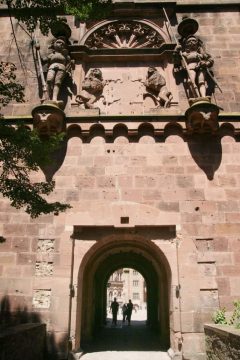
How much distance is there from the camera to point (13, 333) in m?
4.93

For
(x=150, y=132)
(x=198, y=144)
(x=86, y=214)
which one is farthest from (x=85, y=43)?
(x=86, y=214)

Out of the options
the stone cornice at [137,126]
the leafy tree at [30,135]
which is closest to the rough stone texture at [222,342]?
the leafy tree at [30,135]

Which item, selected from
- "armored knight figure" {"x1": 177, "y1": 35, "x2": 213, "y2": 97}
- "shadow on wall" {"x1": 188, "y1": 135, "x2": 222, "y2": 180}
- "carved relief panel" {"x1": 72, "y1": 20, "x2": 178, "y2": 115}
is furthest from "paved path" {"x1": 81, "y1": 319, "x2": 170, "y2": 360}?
"armored knight figure" {"x1": 177, "y1": 35, "x2": 213, "y2": 97}

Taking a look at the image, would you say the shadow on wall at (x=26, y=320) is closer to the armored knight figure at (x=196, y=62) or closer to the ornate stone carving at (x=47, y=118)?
the ornate stone carving at (x=47, y=118)

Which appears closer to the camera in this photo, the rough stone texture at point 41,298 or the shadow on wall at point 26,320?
the shadow on wall at point 26,320

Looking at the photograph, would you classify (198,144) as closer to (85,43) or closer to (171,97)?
(171,97)

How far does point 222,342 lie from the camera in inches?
209

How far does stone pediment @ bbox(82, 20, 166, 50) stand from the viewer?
33.0 ft

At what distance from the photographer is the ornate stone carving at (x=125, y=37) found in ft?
33.0

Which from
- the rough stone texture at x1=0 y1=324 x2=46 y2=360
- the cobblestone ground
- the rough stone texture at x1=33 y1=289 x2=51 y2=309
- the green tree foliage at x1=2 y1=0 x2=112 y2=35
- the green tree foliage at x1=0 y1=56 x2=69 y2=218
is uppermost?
the green tree foliage at x1=2 y1=0 x2=112 y2=35

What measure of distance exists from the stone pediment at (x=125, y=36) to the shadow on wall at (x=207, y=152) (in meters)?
3.40

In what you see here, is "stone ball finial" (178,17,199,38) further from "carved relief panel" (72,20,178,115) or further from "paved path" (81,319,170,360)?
"paved path" (81,319,170,360)

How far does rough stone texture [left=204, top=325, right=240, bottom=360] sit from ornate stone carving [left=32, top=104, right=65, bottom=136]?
5.28 m

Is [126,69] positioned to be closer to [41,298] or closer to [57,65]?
[57,65]
